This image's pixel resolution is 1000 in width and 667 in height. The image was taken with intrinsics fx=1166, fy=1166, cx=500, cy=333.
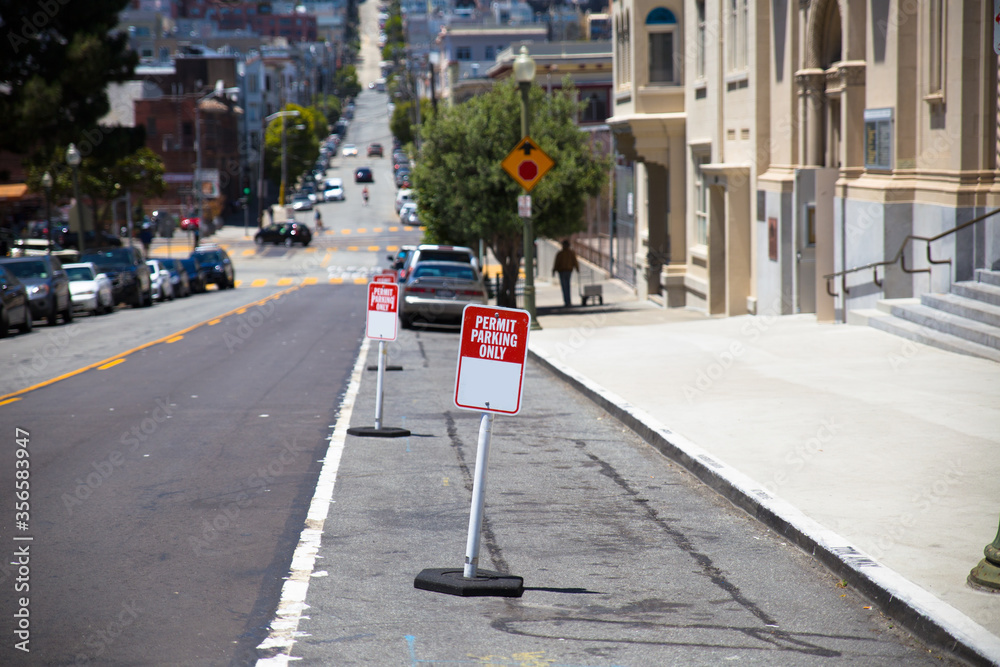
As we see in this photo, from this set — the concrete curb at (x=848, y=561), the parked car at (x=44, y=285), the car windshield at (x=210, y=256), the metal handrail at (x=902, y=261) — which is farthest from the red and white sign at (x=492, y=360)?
the car windshield at (x=210, y=256)

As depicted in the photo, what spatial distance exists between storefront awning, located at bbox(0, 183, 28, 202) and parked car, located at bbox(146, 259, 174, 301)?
1174 inches

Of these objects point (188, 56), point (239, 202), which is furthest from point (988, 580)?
point (188, 56)

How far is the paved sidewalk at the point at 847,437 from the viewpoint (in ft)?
21.3

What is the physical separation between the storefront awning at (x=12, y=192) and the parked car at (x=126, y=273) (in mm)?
33057

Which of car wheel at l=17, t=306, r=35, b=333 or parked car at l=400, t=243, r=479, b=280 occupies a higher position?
parked car at l=400, t=243, r=479, b=280

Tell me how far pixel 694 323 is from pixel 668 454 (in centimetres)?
1178

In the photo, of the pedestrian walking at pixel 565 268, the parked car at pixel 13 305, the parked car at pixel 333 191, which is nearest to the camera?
the parked car at pixel 13 305

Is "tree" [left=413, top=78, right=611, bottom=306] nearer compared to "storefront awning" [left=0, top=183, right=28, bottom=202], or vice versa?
"tree" [left=413, top=78, right=611, bottom=306]

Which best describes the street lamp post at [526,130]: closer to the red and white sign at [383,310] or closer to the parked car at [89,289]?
the red and white sign at [383,310]

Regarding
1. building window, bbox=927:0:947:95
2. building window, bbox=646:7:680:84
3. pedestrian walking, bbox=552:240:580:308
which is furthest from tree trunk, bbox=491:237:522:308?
building window, bbox=927:0:947:95

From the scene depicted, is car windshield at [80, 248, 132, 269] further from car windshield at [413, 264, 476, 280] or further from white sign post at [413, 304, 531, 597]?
white sign post at [413, 304, 531, 597]

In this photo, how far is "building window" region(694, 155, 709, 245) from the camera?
27.6 meters

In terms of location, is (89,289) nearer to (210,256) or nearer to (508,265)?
(508,265)

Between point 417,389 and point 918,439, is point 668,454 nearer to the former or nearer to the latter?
point 918,439
